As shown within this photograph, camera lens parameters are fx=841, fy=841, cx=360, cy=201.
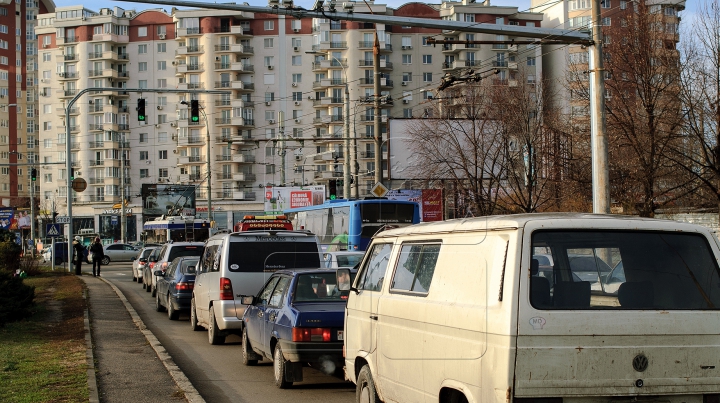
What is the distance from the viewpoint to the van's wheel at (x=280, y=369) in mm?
10281

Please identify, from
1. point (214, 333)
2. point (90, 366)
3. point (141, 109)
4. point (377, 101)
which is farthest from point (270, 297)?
point (141, 109)

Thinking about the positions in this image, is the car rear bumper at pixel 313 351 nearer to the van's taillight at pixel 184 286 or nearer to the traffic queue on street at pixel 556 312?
the traffic queue on street at pixel 556 312

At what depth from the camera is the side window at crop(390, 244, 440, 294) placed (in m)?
6.30

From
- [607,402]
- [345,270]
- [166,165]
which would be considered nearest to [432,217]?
[345,270]

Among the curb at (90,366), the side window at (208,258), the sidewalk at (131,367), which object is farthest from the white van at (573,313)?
the side window at (208,258)

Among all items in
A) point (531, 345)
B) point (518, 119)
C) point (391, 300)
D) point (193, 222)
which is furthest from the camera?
point (193, 222)

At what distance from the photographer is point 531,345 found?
4.90m

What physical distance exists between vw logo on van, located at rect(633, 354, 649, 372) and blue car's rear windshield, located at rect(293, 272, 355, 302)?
19.2 ft

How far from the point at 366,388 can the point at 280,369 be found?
3087 millimetres

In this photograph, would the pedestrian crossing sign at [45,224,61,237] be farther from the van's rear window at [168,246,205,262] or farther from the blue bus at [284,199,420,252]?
the van's rear window at [168,246,205,262]

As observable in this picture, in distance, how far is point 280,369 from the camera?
1035 centimetres

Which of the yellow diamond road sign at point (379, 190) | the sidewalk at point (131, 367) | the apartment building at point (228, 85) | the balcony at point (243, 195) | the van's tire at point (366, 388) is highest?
the apartment building at point (228, 85)

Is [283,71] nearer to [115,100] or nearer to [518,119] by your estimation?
[115,100]

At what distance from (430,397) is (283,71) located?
3650 inches
